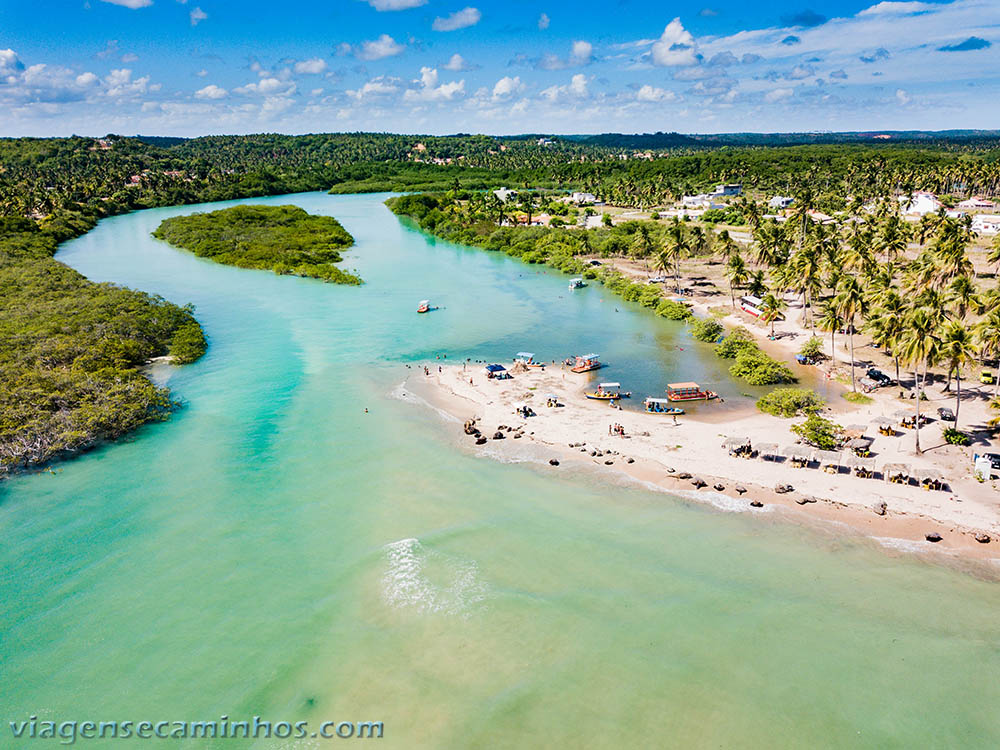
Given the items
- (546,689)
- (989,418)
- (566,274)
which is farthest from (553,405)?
(566,274)

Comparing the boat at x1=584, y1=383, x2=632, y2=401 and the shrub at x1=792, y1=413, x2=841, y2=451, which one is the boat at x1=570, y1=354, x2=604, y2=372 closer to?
the boat at x1=584, y1=383, x2=632, y2=401

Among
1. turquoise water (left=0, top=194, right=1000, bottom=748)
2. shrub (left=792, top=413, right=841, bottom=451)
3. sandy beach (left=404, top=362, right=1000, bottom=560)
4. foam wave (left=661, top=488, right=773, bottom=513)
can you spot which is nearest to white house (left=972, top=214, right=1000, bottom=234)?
sandy beach (left=404, top=362, right=1000, bottom=560)

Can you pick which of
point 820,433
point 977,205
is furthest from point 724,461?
point 977,205

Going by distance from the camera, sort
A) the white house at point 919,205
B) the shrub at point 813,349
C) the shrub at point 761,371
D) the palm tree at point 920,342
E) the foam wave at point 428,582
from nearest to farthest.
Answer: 1. the foam wave at point 428,582
2. the palm tree at point 920,342
3. the shrub at point 761,371
4. the shrub at point 813,349
5. the white house at point 919,205

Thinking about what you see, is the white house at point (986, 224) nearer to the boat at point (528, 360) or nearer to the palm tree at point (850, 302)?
the palm tree at point (850, 302)

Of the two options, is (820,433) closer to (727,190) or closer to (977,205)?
(977,205)

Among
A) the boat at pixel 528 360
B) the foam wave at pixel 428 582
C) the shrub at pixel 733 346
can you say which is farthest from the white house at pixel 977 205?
the foam wave at pixel 428 582

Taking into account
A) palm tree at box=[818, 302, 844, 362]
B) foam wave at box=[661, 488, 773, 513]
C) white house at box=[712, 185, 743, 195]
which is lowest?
foam wave at box=[661, 488, 773, 513]
